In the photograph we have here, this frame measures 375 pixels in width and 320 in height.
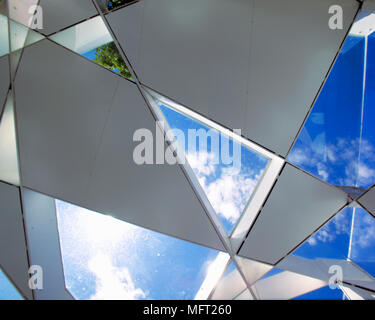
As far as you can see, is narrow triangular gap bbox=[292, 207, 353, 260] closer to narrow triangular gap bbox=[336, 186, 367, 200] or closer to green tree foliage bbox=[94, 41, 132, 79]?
narrow triangular gap bbox=[336, 186, 367, 200]

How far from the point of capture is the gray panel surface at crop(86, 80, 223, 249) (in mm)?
6531

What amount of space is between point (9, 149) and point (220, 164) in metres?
6.59

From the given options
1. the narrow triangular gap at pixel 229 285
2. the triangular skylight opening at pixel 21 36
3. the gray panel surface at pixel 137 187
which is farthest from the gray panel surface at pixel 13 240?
the narrow triangular gap at pixel 229 285

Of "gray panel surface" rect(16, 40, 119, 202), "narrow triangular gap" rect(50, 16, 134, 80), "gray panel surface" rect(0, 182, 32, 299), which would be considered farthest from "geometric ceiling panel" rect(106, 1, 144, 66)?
"gray panel surface" rect(0, 182, 32, 299)

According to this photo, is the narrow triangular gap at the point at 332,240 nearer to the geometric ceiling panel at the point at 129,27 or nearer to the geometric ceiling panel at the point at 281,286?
the geometric ceiling panel at the point at 281,286

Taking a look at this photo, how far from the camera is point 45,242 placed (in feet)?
24.9

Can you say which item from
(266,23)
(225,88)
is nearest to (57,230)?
(225,88)

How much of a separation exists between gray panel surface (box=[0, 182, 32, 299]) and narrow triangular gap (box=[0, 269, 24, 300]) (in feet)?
0.70

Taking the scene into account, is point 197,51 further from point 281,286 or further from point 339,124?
point 281,286

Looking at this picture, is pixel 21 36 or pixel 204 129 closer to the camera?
pixel 21 36

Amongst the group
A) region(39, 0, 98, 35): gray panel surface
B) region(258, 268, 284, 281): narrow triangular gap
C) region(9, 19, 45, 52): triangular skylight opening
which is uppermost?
region(39, 0, 98, 35): gray panel surface

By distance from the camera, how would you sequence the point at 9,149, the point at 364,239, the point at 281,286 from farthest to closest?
the point at 281,286 → the point at 9,149 → the point at 364,239

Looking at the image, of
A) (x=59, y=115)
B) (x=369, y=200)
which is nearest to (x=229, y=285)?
(x=369, y=200)

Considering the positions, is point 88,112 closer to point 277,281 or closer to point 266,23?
point 266,23
